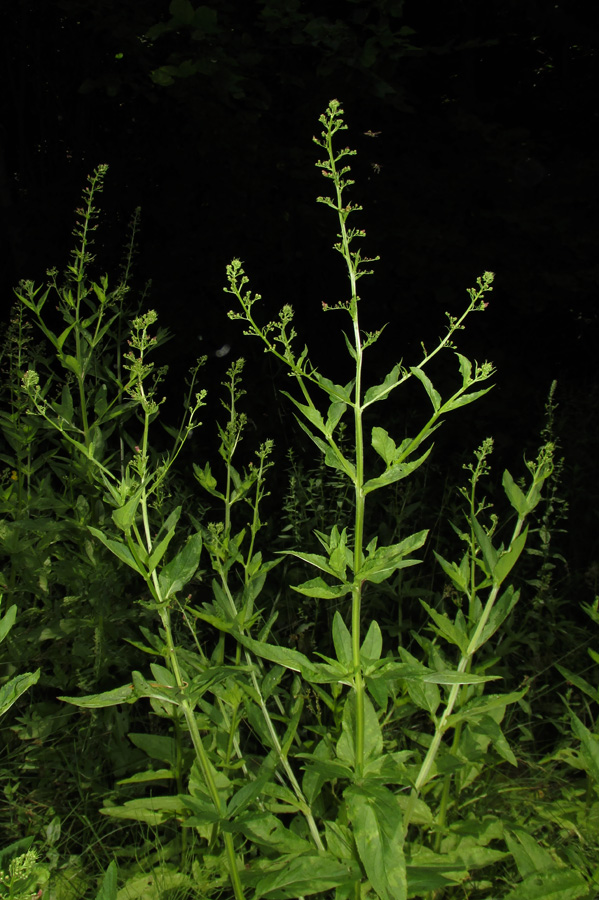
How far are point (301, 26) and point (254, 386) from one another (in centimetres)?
184

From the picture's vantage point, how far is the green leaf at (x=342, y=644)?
144 centimetres

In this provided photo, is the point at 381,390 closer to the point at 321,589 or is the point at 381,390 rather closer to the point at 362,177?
the point at 321,589

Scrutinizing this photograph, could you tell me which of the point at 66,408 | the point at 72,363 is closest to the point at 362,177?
the point at 72,363

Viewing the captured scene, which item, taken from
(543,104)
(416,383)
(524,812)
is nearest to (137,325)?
(524,812)

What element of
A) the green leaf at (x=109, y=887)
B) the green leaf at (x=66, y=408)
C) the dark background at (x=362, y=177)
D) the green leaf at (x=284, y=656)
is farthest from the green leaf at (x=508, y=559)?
the dark background at (x=362, y=177)

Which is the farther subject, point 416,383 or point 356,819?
point 416,383

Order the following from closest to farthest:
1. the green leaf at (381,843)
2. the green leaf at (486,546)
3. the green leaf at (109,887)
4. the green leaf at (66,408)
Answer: the green leaf at (109,887) < the green leaf at (381,843) < the green leaf at (486,546) < the green leaf at (66,408)

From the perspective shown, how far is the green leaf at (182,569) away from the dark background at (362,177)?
2696 millimetres

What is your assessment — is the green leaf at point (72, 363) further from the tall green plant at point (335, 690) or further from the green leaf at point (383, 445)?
the green leaf at point (383, 445)

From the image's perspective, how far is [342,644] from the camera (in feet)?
4.83

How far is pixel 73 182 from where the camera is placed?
4.54 metres

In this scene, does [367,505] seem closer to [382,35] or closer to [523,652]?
[523,652]

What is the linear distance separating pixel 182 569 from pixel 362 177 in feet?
10.9

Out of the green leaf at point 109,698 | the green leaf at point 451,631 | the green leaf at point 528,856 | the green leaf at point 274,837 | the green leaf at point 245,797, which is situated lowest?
the green leaf at point 528,856
